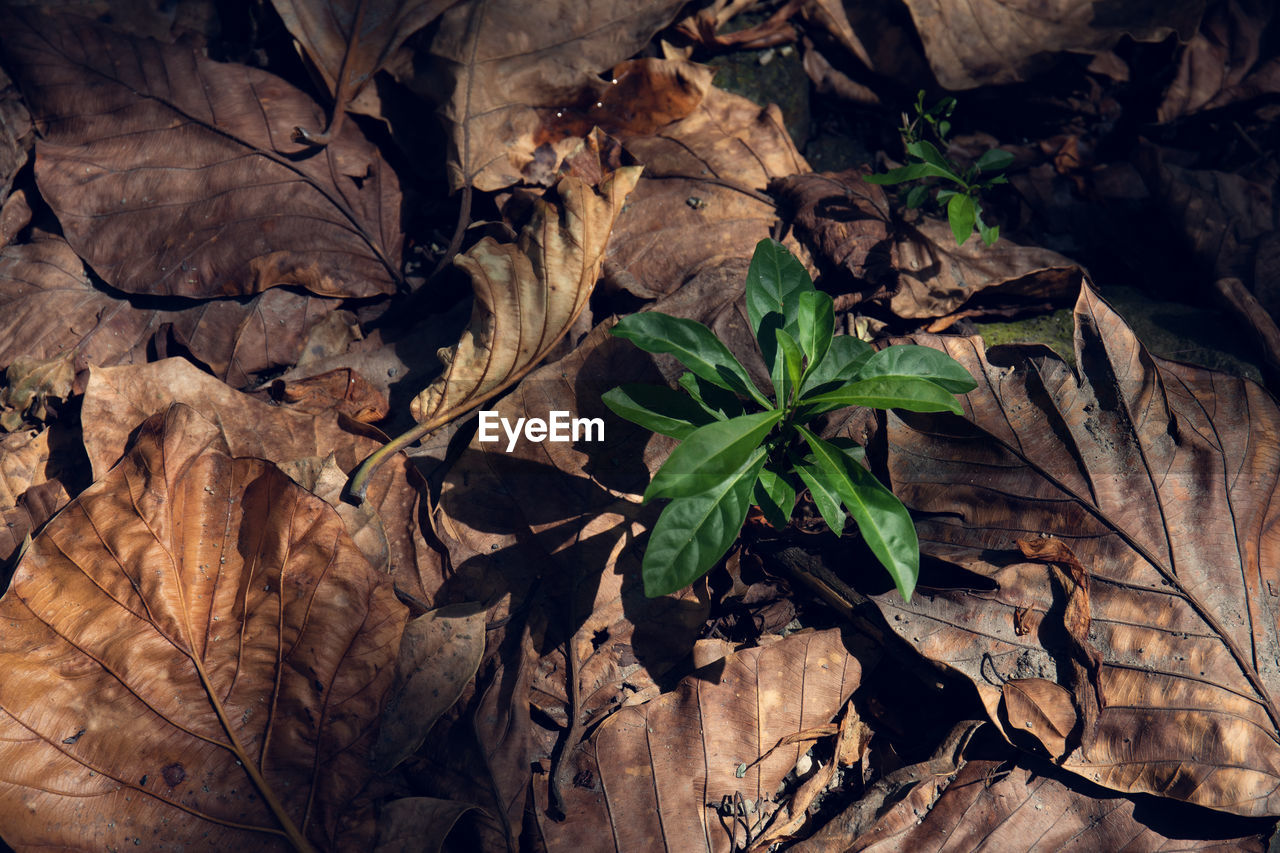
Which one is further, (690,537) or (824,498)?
(824,498)

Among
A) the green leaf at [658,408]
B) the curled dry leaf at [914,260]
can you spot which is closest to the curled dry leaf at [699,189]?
the curled dry leaf at [914,260]

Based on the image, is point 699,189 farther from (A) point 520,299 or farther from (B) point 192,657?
(B) point 192,657

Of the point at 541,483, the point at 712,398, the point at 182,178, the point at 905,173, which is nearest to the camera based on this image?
the point at 712,398

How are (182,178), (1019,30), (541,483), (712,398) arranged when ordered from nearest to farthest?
(712,398) → (541,483) → (182,178) → (1019,30)

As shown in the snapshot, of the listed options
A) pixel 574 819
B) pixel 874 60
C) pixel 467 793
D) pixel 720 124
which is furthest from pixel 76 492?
pixel 874 60

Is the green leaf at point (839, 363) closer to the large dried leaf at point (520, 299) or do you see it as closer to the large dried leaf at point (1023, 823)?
the large dried leaf at point (520, 299)

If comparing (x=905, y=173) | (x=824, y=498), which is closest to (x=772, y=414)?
(x=824, y=498)

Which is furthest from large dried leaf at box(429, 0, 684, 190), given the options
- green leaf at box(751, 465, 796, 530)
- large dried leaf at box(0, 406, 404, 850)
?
green leaf at box(751, 465, 796, 530)
